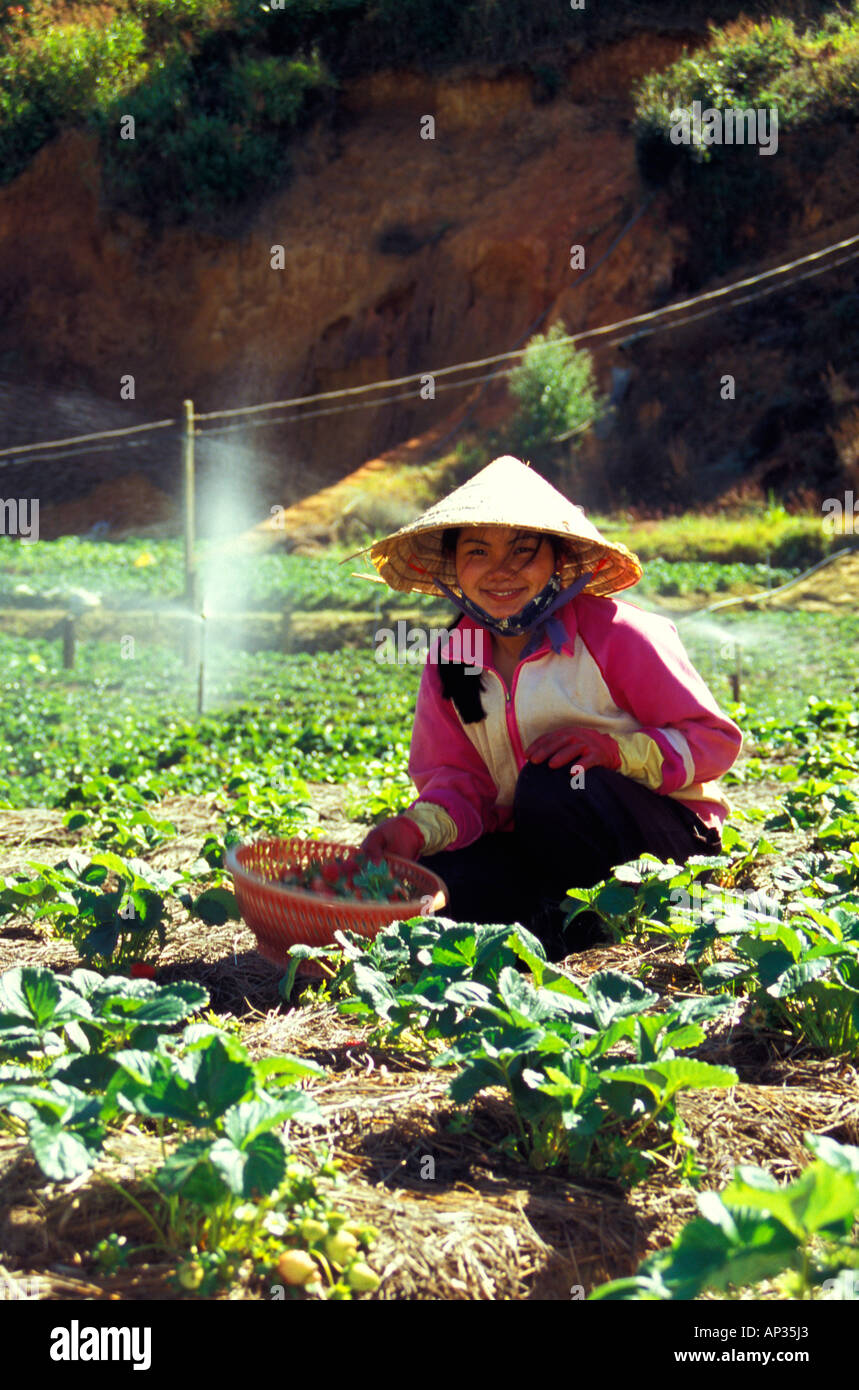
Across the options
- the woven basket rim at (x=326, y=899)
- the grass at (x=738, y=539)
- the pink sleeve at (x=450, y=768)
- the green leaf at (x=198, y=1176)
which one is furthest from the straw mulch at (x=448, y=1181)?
the grass at (x=738, y=539)

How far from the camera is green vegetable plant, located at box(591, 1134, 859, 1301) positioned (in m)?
1.22

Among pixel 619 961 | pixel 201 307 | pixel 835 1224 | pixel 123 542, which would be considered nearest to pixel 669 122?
pixel 201 307

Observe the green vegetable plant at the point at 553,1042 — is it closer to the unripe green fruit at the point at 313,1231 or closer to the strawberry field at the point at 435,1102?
the strawberry field at the point at 435,1102

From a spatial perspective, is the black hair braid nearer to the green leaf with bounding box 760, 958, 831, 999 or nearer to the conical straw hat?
the conical straw hat

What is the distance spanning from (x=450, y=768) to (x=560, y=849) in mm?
421

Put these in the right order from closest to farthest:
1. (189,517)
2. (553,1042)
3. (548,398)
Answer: (553,1042), (189,517), (548,398)

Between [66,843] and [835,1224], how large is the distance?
351 centimetres

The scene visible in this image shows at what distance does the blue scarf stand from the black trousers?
1.02 ft

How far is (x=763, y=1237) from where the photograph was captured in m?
1.28

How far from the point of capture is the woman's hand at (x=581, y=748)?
9.75 ft

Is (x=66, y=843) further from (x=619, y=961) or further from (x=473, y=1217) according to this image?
(x=473, y=1217)

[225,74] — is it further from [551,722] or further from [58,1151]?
[58,1151]

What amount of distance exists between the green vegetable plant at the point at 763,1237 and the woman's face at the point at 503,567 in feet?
6.00

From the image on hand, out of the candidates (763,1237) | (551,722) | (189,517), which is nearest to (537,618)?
(551,722)
